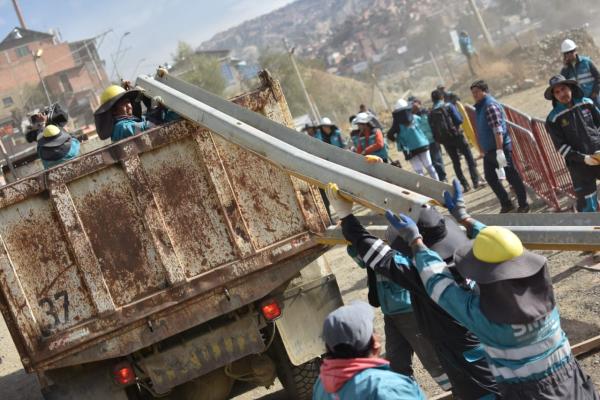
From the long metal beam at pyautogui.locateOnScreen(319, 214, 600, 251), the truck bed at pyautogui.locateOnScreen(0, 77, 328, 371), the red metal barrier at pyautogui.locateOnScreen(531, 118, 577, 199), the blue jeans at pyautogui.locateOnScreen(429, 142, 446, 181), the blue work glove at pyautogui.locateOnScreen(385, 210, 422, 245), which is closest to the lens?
the long metal beam at pyautogui.locateOnScreen(319, 214, 600, 251)

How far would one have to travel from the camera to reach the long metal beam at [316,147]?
13.1ft

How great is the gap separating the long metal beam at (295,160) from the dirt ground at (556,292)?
2239 millimetres

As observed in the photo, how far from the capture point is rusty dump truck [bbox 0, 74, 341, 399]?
5.14 meters

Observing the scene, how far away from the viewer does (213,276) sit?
17.6ft

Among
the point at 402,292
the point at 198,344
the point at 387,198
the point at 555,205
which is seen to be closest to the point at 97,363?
the point at 198,344

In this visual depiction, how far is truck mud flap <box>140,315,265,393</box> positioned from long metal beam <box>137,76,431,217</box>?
1424 mm

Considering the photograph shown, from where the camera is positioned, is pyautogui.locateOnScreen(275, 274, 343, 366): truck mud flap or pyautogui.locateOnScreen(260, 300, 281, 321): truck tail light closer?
pyautogui.locateOnScreen(260, 300, 281, 321): truck tail light

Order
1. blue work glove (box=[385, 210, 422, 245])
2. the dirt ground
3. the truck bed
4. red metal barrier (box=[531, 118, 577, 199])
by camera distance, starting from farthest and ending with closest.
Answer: red metal barrier (box=[531, 118, 577, 199]), the dirt ground, the truck bed, blue work glove (box=[385, 210, 422, 245])

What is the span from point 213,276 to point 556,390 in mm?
2804

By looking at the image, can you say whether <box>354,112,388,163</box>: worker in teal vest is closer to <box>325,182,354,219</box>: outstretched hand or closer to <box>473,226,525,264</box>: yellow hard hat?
<box>325,182,354,219</box>: outstretched hand

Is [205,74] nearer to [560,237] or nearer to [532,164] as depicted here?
[532,164]

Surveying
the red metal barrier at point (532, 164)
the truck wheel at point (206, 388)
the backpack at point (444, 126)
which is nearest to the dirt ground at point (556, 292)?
the red metal barrier at point (532, 164)

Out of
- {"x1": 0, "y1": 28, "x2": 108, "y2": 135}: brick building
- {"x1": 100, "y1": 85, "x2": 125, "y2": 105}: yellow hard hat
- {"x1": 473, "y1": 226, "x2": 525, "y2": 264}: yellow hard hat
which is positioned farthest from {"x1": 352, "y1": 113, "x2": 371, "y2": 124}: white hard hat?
{"x1": 0, "y1": 28, "x2": 108, "y2": 135}: brick building

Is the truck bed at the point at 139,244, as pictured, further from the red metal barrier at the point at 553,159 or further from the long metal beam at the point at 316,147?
the red metal barrier at the point at 553,159
